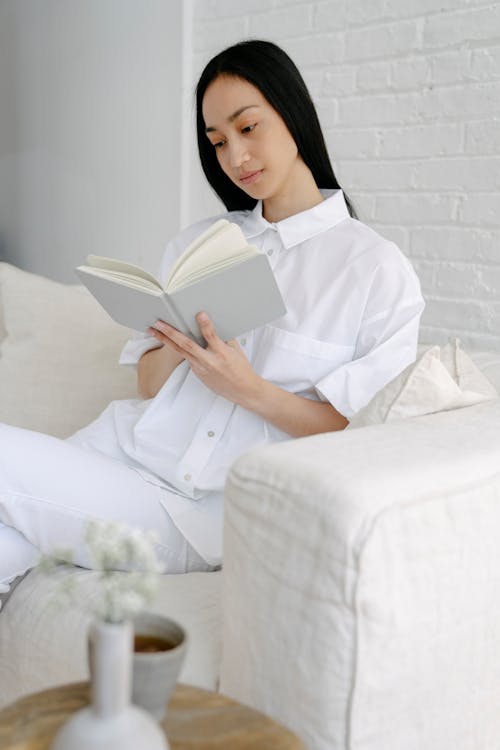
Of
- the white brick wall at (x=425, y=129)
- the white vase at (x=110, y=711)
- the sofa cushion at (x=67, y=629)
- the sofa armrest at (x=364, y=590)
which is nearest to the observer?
the white vase at (x=110, y=711)

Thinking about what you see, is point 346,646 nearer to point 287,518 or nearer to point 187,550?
point 287,518

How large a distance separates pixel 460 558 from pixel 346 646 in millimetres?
166

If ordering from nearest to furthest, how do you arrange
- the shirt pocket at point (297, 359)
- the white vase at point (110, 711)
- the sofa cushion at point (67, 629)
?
the white vase at point (110, 711)
the sofa cushion at point (67, 629)
the shirt pocket at point (297, 359)

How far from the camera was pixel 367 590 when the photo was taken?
2.85 feet

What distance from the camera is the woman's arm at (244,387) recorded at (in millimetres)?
1394

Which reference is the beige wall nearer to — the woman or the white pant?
the woman

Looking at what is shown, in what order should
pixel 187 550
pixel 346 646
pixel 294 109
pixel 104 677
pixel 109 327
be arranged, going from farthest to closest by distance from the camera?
pixel 109 327 < pixel 294 109 < pixel 187 550 < pixel 346 646 < pixel 104 677

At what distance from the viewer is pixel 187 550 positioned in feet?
4.68

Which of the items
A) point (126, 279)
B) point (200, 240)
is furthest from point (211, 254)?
point (126, 279)

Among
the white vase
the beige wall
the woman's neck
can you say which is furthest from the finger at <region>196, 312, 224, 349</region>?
the beige wall

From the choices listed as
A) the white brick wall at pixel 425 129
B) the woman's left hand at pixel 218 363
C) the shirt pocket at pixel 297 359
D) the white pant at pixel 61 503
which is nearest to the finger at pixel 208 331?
the woman's left hand at pixel 218 363

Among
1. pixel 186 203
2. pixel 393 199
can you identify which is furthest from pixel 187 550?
pixel 186 203

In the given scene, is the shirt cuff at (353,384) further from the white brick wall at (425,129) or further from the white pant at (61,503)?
the white brick wall at (425,129)

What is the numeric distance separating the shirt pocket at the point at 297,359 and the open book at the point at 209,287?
5.3 inches
